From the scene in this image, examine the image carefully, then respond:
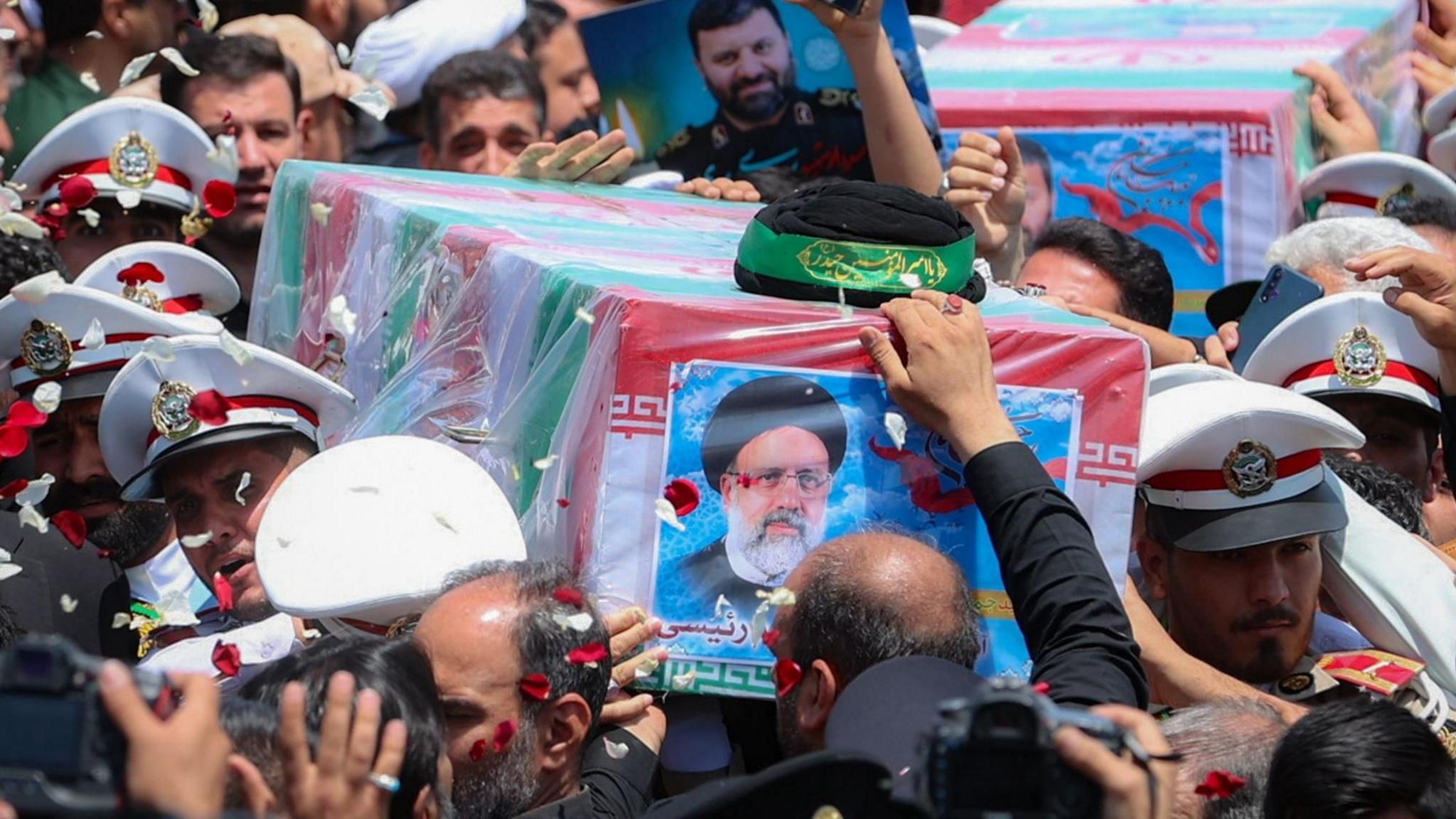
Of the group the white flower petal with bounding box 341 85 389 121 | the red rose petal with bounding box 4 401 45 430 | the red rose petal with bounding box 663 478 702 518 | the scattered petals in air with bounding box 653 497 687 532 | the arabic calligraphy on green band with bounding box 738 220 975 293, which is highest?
the white flower petal with bounding box 341 85 389 121

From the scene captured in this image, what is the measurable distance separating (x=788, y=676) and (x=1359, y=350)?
1691mm

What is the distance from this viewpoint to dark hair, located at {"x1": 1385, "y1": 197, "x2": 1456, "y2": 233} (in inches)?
181

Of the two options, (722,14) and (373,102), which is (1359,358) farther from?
(373,102)

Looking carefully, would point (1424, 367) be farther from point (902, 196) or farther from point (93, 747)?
point (93, 747)

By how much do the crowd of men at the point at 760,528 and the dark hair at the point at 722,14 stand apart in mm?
13

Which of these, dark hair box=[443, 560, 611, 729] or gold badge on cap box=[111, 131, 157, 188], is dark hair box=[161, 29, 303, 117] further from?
dark hair box=[443, 560, 611, 729]

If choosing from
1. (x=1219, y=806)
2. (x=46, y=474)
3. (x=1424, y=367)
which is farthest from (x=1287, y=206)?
(x=46, y=474)

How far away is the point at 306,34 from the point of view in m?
5.69

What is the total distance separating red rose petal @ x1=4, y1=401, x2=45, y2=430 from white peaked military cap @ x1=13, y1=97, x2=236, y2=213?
867mm

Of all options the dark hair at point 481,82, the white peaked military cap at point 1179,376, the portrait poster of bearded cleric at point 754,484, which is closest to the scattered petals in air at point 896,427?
the portrait poster of bearded cleric at point 754,484

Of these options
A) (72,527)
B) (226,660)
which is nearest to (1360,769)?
(226,660)

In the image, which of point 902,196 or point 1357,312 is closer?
point 902,196

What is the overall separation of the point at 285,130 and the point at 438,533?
229 cm

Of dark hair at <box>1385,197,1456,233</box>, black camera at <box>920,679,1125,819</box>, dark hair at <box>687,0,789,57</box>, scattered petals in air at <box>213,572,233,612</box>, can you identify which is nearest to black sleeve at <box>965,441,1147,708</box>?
black camera at <box>920,679,1125,819</box>
